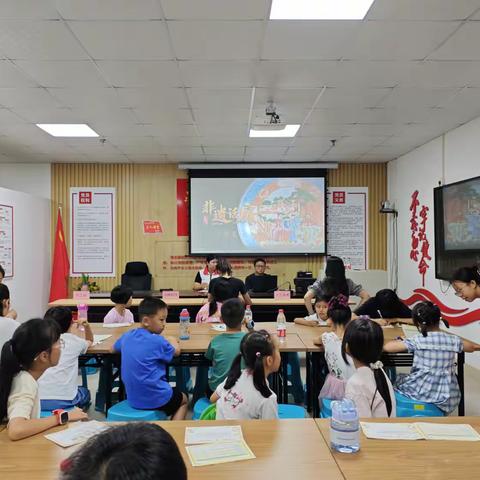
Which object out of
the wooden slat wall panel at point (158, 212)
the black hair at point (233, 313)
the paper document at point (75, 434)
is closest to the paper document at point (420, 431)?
the paper document at point (75, 434)

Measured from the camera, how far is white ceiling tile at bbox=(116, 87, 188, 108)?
157 inches

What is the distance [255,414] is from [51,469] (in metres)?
0.87

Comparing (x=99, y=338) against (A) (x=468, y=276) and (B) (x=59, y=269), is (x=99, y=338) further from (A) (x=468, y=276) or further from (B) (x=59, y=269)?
(B) (x=59, y=269)

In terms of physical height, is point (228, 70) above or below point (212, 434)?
above

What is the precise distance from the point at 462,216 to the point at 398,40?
2.76 metres

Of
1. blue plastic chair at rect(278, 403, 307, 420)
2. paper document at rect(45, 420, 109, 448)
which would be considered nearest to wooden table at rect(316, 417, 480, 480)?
blue plastic chair at rect(278, 403, 307, 420)

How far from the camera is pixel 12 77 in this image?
367cm

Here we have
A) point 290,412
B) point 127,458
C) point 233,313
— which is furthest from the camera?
point 233,313

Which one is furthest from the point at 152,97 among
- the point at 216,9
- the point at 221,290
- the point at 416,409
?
the point at 416,409

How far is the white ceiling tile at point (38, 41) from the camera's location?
2.82 metres

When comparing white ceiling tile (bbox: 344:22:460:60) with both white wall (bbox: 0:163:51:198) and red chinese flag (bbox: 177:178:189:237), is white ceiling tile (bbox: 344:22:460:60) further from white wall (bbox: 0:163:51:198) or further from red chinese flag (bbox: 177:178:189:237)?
white wall (bbox: 0:163:51:198)

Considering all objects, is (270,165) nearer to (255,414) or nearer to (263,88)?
(263,88)

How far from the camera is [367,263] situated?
7.58 m

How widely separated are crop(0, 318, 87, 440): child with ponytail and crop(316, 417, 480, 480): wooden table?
1.11 m
